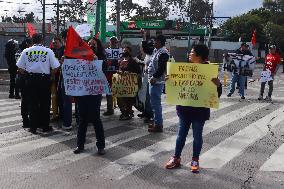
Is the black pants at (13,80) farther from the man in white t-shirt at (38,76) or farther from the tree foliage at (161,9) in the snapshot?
the tree foliage at (161,9)

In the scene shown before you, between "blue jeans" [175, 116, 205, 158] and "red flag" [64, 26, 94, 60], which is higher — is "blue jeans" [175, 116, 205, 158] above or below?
below

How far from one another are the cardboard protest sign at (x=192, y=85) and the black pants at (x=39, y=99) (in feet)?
9.75

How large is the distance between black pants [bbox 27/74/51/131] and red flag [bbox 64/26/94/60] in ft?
5.21

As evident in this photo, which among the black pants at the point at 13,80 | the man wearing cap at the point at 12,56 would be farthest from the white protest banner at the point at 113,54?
the black pants at the point at 13,80

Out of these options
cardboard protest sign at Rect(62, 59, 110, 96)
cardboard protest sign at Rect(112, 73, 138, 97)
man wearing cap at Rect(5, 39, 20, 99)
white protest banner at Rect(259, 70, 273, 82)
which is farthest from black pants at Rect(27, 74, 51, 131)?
white protest banner at Rect(259, 70, 273, 82)

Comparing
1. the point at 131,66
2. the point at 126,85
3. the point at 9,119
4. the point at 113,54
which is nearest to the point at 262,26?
the point at 113,54

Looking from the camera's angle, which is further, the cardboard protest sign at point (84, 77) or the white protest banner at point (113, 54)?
the white protest banner at point (113, 54)

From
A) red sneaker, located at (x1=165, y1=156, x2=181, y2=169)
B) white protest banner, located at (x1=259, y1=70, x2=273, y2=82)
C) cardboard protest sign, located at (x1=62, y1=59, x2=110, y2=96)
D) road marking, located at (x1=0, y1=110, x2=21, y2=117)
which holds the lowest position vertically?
road marking, located at (x1=0, y1=110, x2=21, y2=117)

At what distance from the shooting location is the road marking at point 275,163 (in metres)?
6.77

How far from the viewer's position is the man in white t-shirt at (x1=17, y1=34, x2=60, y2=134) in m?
8.88

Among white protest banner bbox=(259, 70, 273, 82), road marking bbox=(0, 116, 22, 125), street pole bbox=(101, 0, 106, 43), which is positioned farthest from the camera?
street pole bbox=(101, 0, 106, 43)

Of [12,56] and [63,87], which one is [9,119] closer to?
[63,87]

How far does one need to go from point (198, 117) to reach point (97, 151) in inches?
72.9

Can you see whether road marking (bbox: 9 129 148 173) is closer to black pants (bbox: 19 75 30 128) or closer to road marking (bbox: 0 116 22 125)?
black pants (bbox: 19 75 30 128)
